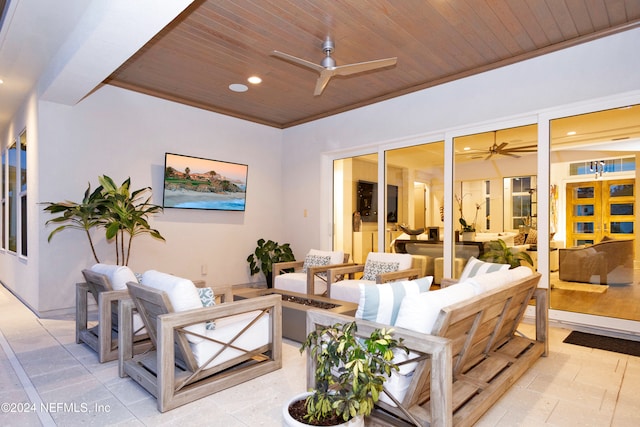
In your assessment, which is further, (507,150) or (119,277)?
(507,150)

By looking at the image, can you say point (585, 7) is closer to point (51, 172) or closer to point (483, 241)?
point (483, 241)

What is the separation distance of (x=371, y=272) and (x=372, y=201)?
1.45 metres

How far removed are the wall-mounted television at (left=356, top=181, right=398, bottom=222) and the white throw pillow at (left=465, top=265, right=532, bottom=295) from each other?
2.69 m

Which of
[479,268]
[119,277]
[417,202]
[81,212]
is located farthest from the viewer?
[417,202]

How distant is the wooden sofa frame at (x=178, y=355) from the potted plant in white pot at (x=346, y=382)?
906 millimetres

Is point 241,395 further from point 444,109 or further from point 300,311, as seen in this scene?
point 444,109

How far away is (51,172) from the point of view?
14.6ft

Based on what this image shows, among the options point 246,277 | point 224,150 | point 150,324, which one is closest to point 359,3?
point 150,324

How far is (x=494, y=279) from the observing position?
2525mm

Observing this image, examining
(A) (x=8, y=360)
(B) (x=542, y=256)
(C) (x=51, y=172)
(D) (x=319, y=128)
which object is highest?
(D) (x=319, y=128)

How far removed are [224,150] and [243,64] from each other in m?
2.01

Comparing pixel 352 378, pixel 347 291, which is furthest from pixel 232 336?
pixel 347 291

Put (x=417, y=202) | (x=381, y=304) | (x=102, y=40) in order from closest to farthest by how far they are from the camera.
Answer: (x=381, y=304) → (x=102, y=40) → (x=417, y=202)

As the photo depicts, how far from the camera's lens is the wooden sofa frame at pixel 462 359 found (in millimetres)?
1734
